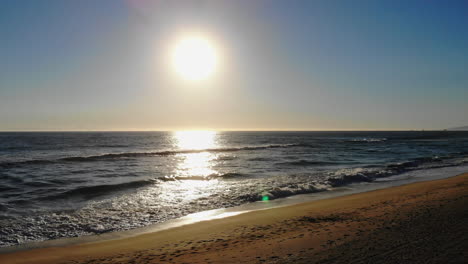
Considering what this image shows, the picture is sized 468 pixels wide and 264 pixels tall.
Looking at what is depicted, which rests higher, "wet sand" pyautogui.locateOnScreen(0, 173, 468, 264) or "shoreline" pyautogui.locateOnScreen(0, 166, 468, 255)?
"wet sand" pyautogui.locateOnScreen(0, 173, 468, 264)

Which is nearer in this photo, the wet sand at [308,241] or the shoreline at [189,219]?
the wet sand at [308,241]

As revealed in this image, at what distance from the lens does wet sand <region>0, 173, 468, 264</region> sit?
6.38m

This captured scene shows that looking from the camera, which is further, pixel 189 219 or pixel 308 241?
pixel 189 219

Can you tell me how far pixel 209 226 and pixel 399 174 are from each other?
20833 mm

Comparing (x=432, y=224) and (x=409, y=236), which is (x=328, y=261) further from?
(x=432, y=224)

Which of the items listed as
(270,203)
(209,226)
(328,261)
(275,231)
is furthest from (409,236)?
(270,203)

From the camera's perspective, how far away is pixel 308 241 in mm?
7594

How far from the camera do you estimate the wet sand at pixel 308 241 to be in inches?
251

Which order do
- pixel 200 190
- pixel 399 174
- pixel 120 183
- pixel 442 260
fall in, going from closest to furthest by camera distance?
pixel 442 260 → pixel 200 190 → pixel 120 183 → pixel 399 174

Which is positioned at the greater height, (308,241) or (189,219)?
(308,241)

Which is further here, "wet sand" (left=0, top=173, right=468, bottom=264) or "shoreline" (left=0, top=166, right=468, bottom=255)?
"shoreline" (left=0, top=166, right=468, bottom=255)

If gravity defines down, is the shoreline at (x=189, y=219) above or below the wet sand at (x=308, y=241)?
below

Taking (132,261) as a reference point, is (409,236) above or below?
above

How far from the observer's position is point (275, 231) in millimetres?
9039
